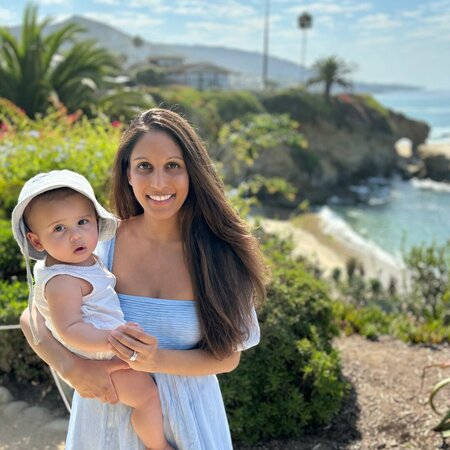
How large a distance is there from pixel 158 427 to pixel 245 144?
9.04 meters

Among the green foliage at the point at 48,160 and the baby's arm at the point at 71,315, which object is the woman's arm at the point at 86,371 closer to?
the baby's arm at the point at 71,315

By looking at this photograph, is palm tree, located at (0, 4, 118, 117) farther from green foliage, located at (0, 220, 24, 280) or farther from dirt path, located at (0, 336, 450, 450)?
dirt path, located at (0, 336, 450, 450)

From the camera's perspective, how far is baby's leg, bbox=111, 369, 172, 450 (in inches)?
68.7

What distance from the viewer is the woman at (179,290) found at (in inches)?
72.4

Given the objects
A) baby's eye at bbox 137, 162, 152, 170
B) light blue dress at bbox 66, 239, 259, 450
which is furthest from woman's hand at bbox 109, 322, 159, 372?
baby's eye at bbox 137, 162, 152, 170

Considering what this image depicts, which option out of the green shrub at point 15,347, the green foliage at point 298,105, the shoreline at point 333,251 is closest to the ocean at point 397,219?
the shoreline at point 333,251

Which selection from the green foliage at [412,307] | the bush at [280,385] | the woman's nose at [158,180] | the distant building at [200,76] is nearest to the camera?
the woman's nose at [158,180]

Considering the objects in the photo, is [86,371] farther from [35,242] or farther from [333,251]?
[333,251]

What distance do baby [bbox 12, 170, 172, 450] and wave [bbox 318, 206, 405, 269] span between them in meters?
19.0

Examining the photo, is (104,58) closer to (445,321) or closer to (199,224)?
(445,321)

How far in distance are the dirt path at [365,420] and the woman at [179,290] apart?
1882 millimetres

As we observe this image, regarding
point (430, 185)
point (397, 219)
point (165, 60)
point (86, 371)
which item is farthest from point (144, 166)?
point (165, 60)

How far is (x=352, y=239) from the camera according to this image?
24.8 meters

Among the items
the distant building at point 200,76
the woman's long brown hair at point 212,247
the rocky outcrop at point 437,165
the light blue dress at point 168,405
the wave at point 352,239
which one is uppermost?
the distant building at point 200,76
